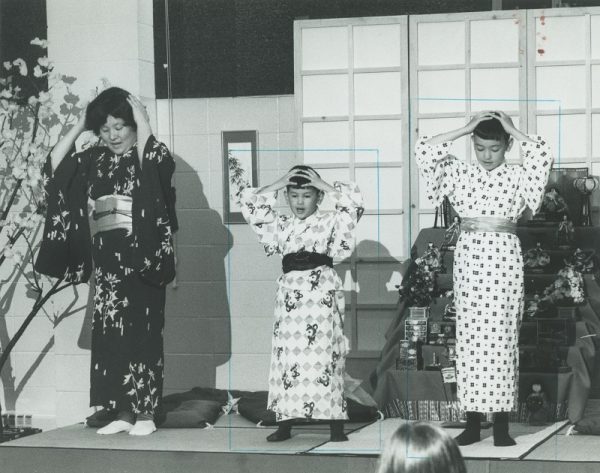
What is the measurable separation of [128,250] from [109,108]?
2.55 feet

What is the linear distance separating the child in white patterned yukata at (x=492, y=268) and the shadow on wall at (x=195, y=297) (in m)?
2.06

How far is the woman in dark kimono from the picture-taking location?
22.2ft

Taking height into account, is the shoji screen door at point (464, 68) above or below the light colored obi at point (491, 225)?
above

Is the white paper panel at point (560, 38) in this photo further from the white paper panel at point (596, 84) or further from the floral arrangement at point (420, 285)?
the floral arrangement at point (420, 285)

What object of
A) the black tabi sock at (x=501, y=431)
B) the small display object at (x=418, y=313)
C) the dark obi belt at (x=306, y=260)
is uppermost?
the dark obi belt at (x=306, y=260)

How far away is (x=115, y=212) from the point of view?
687 centimetres

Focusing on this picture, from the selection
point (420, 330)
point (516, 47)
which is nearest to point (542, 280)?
point (420, 330)

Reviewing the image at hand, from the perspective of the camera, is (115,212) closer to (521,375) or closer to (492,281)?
(492,281)

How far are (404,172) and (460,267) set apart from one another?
129 centimetres

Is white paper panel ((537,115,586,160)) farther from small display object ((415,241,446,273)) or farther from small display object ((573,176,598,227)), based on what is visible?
small display object ((415,241,446,273))

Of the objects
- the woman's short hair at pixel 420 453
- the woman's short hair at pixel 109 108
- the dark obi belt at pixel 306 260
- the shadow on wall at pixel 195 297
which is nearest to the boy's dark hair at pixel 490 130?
the dark obi belt at pixel 306 260

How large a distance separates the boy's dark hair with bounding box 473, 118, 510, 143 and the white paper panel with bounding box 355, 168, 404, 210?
4.26 feet

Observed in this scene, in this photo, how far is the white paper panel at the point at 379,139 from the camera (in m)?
7.52

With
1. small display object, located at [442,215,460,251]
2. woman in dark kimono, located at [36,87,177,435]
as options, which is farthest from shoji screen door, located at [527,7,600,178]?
woman in dark kimono, located at [36,87,177,435]
